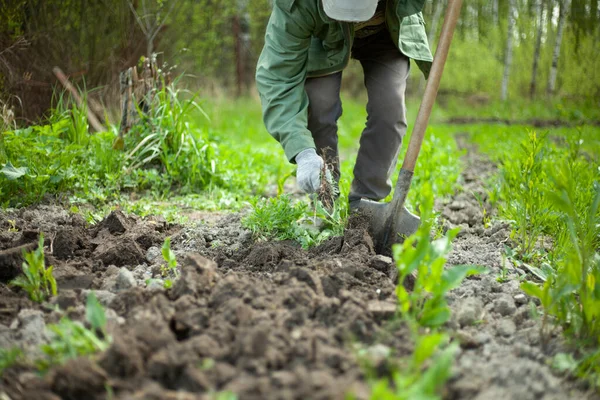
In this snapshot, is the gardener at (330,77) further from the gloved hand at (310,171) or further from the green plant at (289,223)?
the green plant at (289,223)

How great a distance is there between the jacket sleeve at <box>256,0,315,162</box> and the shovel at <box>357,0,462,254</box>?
459mm

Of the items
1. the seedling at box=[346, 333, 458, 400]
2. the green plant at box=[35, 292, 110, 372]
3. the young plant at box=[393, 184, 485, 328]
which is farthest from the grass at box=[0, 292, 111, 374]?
the young plant at box=[393, 184, 485, 328]

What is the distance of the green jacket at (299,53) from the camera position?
2.60 m

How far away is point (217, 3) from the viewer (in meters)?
8.36

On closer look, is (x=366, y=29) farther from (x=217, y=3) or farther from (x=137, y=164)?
(x=217, y=3)

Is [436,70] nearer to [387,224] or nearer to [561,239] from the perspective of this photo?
[387,224]

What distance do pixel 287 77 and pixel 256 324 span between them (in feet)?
5.04

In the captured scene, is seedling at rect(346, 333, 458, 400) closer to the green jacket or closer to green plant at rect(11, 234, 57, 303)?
green plant at rect(11, 234, 57, 303)

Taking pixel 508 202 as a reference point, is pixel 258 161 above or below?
below

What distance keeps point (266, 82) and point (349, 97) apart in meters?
12.9

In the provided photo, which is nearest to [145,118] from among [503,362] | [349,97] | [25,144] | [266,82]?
[25,144]

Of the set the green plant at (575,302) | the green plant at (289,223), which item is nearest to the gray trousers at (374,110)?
the green plant at (289,223)

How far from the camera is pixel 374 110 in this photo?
2865 mm

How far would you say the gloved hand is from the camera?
2502 millimetres
